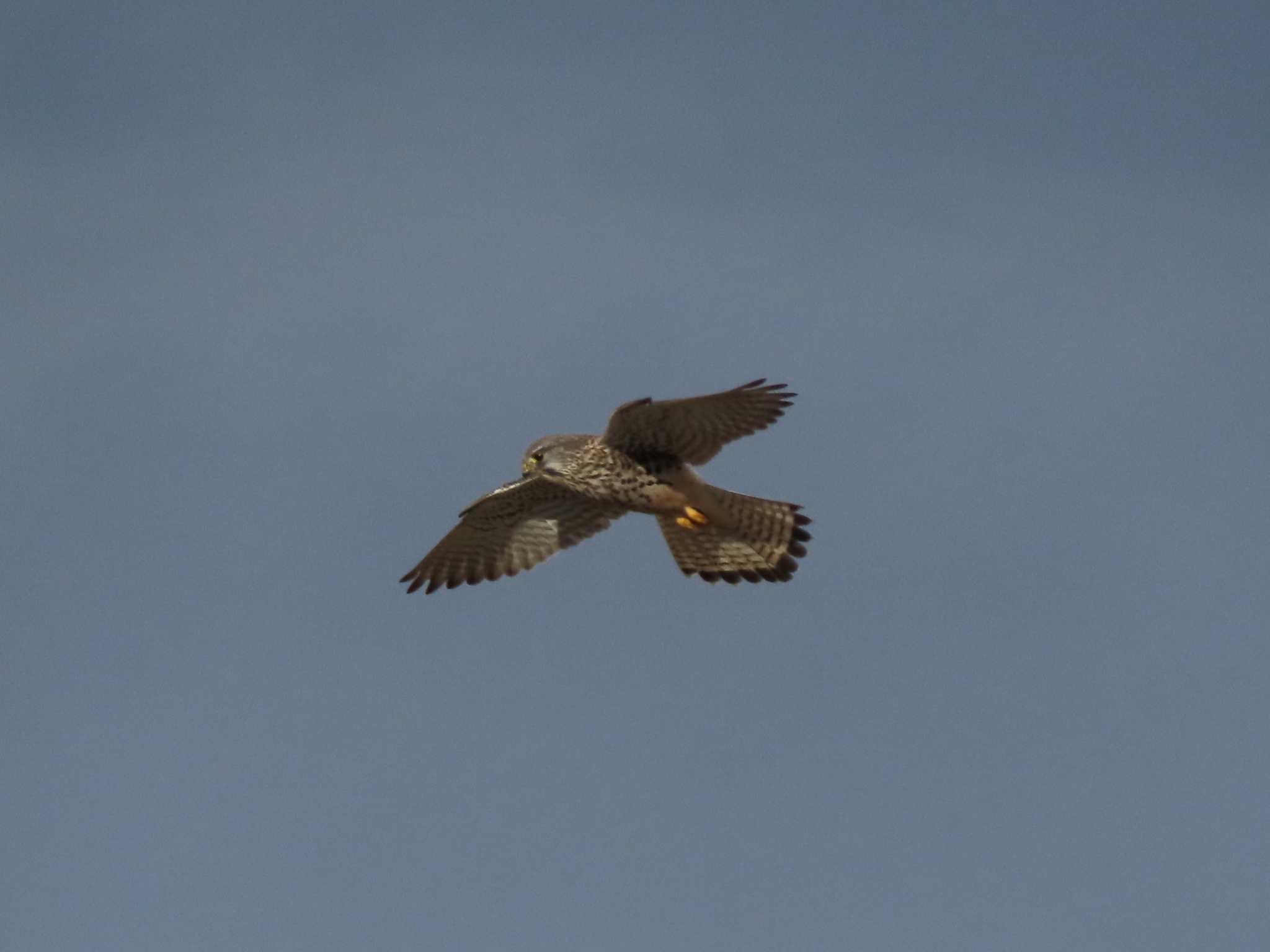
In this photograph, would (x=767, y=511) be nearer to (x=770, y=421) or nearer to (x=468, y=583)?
(x=770, y=421)

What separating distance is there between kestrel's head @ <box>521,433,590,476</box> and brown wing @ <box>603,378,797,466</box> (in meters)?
0.24

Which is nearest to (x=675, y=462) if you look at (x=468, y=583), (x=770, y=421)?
(x=770, y=421)

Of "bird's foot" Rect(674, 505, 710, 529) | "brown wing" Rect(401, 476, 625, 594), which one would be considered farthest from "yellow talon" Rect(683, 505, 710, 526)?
"brown wing" Rect(401, 476, 625, 594)

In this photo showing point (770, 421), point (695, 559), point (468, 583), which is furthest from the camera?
point (468, 583)

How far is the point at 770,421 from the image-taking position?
523 inches

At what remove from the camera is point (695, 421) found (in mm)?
13305

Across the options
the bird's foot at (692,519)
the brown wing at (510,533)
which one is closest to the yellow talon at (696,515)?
the bird's foot at (692,519)

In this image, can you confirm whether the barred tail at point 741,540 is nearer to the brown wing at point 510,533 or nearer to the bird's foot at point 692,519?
the bird's foot at point 692,519

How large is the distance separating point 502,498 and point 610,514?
0.73 m

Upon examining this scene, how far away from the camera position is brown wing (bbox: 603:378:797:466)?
515 inches

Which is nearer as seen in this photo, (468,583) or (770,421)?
(770,421)

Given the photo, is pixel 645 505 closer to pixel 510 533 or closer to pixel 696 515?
pixel 696 515

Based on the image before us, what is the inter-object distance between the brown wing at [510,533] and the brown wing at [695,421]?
3.40 ft

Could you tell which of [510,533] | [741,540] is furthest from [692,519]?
[510,533]
